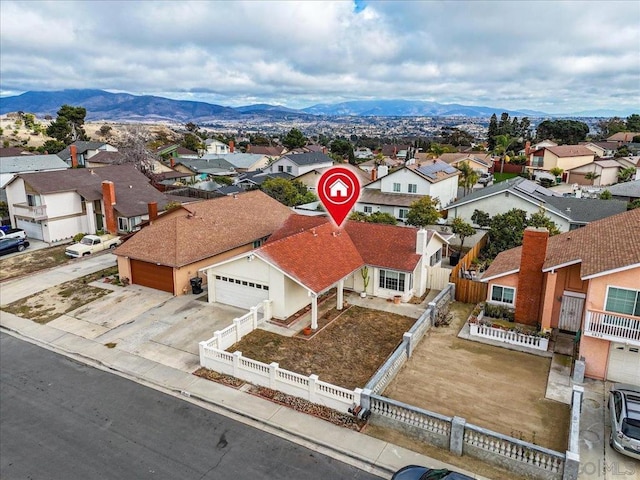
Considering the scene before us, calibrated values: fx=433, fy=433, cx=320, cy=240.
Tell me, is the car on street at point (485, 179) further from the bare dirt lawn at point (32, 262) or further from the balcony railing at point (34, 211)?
the balcony railing at point (34, 211)

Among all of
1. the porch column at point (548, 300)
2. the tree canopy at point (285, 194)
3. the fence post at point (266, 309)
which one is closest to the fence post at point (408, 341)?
the porch column at point (548, 300)

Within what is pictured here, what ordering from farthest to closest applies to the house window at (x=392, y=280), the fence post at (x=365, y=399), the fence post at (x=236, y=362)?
the house window at (x=392, y=280), the fence post at (x=236, y=362), the fence post at (x=365, y=399)

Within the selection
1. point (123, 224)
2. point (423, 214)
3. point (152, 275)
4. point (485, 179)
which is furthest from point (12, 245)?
point (485, 179)

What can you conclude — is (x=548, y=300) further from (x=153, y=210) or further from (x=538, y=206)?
(x=153, y=210)

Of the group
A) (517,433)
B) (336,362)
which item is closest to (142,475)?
(336,362)

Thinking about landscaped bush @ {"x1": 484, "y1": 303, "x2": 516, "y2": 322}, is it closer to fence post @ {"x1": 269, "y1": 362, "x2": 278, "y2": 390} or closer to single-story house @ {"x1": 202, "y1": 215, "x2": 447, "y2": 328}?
single-story house @ {"x1": 202, "y1": 215, "x2": 447, "y2": 328}

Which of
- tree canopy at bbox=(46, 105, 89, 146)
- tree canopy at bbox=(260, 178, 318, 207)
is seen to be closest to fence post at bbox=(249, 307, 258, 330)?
→ tree canopy at bbox=(260, 178, 318, 207)
